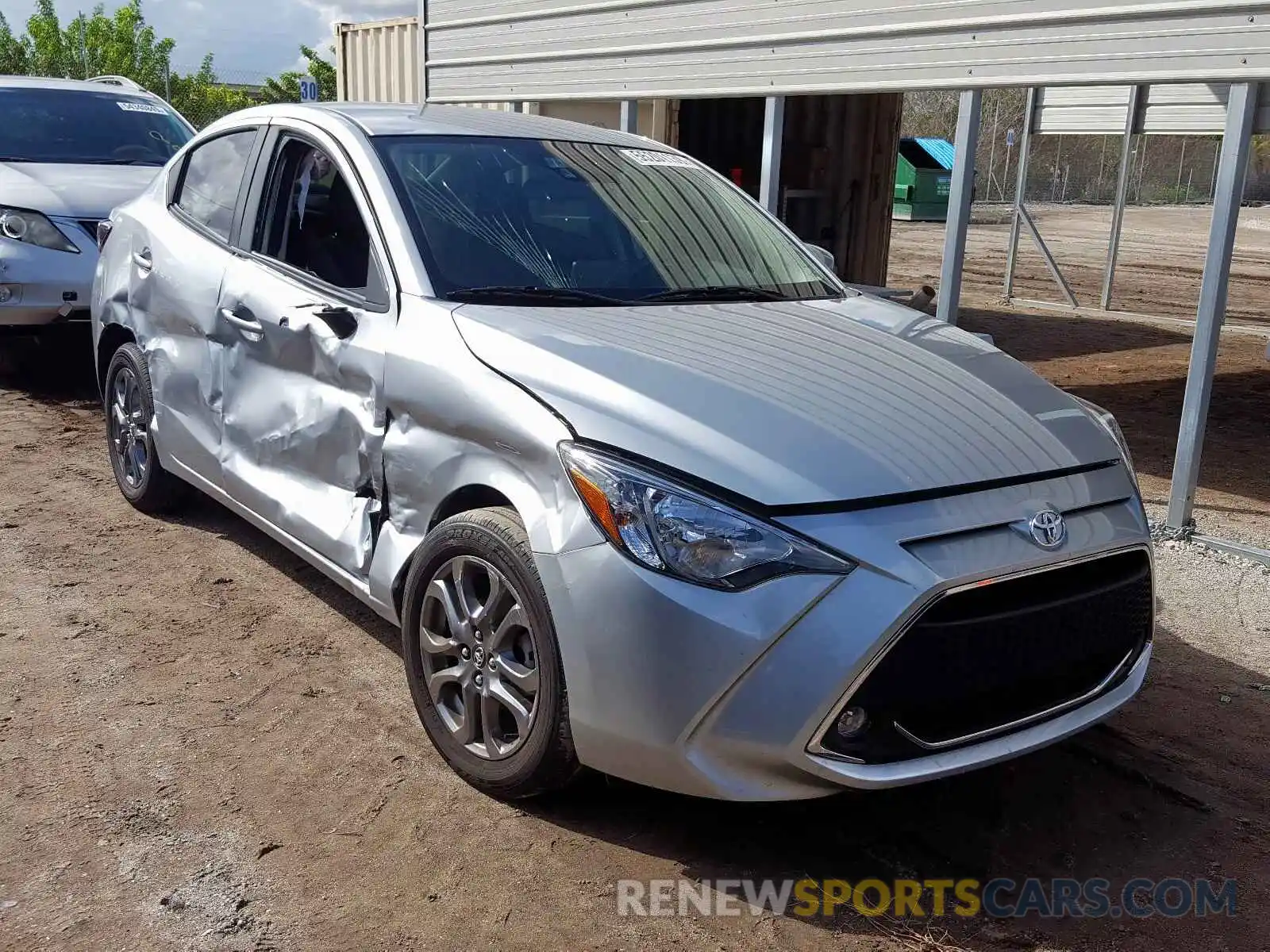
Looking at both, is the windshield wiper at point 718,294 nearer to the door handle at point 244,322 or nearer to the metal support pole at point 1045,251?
the door handle at point 244,322

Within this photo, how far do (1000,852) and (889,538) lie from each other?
3.19ft

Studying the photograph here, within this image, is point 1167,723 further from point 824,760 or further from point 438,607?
point 438,607

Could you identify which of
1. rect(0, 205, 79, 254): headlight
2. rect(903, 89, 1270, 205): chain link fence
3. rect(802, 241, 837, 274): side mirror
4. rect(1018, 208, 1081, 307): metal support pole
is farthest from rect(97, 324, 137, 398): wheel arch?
rect(903, 89, 1270, 205): chain link fence

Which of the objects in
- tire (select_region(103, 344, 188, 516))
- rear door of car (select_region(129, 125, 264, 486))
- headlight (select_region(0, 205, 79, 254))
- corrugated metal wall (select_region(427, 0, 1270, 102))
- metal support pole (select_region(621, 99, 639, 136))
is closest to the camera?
rear door of car (select_region(129, 125, 264, 486))

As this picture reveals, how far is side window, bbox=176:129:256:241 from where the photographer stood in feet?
15.1

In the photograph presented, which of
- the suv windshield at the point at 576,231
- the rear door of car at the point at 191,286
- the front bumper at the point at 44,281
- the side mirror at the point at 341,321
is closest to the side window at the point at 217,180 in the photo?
the rear door of car at the point at 191,286

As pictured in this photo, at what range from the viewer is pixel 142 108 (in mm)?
9367

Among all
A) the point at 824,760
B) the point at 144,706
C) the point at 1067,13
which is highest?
the point at 1067,13

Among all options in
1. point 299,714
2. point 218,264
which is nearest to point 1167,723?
point 299,714

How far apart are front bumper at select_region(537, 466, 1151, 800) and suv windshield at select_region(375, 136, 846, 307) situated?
118 centimetres

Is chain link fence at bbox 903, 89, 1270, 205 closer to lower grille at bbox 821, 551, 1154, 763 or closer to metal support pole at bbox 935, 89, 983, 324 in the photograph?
metal support pole at bbox 935, 89, 983, 324

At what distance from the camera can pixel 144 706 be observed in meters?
3.74

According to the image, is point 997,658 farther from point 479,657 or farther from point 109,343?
point 109,343

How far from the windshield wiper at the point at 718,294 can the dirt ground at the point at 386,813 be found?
4.86ft
